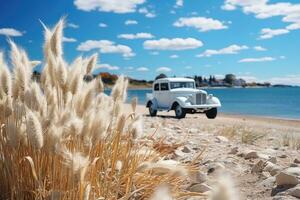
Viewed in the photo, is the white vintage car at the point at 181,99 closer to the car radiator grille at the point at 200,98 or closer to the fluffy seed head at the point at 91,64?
the car radiator grille at the point at 200,98

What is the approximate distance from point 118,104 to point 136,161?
40 cm

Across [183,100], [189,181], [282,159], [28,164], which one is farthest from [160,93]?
[28,164]

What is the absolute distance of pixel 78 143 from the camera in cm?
232

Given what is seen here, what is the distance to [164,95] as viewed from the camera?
19453mm

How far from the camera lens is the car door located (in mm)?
19250

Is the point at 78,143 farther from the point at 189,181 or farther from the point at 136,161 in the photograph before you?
the point at 189,181

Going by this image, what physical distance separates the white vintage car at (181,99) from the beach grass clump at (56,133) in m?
15.2

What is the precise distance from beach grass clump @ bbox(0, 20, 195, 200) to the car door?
53.7 ft

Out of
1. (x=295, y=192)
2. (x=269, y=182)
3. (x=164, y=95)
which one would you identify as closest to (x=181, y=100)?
(x=164, y=95)

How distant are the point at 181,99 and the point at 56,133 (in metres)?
16.1

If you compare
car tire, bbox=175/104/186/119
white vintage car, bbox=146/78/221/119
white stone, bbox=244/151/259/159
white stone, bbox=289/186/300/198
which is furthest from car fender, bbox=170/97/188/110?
white stone, bbox=289/186/300/198

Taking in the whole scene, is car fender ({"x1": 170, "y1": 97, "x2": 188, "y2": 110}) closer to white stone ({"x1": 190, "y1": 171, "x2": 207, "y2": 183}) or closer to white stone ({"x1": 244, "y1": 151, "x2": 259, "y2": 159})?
white stone ({"x1": 244, "y1": 151, "x2": 259, "y2": 159})

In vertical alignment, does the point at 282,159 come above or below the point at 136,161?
below

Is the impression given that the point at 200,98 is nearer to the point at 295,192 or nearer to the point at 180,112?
the point at 180,112
